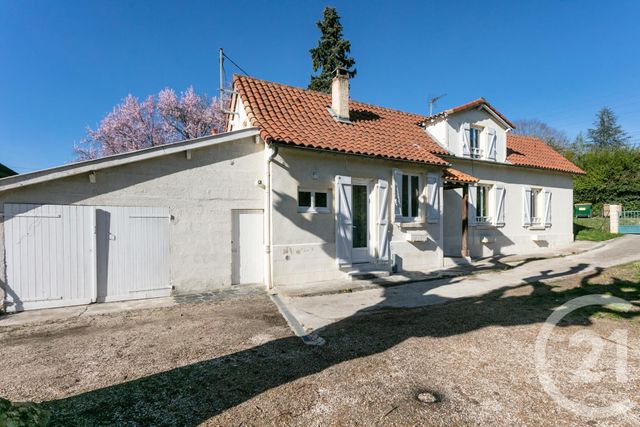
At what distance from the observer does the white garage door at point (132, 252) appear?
6949 millimetres

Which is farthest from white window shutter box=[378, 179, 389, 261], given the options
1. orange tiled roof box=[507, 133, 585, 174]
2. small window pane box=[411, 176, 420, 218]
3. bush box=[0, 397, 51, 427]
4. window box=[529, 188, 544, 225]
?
window box=[529, 188, 544, 225]

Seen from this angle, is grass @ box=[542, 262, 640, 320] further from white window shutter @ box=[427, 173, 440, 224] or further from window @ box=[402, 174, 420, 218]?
window @ box=[402, 174, 420, 218]

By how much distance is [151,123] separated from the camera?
74.9 feet

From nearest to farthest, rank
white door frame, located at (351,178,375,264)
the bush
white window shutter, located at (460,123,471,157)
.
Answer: the bush → white door frame, located at (351,178,375,264) → white window shutter, located at (460,123,471,157)

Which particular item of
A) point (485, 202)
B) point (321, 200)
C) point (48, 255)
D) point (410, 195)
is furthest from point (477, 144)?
point (48, 255)

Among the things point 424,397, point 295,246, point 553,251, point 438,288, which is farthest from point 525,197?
point 424,397

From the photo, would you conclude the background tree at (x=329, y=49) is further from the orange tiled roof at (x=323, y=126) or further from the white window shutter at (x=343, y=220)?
the white window shutter at (x=343, y=220)

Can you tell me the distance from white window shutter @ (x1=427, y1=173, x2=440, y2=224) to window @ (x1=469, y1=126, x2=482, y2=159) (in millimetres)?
4073

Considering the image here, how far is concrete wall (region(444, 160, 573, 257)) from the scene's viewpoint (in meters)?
12.7

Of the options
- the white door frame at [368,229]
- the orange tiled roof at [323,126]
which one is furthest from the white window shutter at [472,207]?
the white door frame at [368,229]

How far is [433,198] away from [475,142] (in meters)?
4.99

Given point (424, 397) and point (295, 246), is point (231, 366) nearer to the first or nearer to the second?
point (424, 397)

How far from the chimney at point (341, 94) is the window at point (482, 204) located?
7001 mm

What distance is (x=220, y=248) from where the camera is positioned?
318 inches
